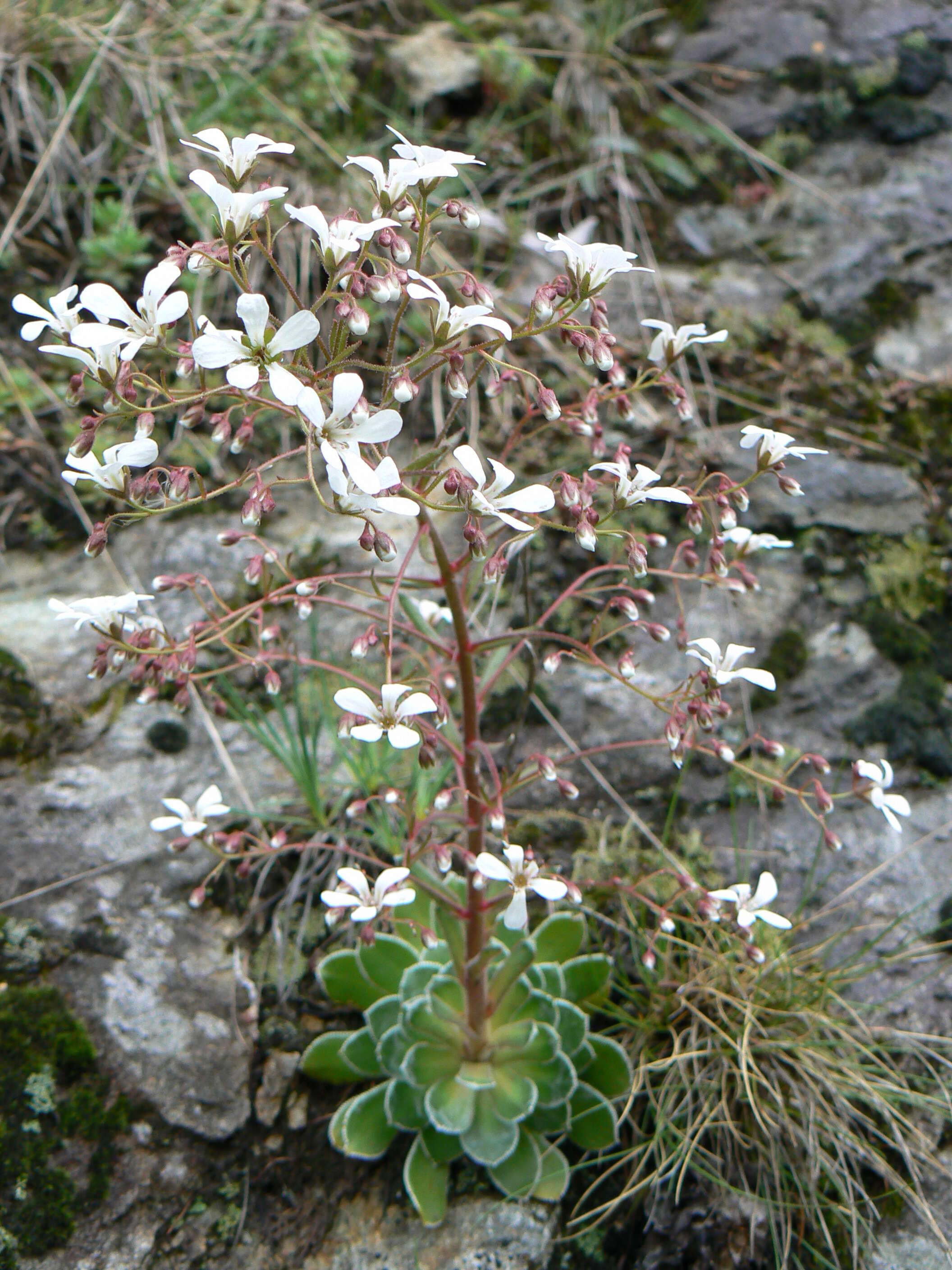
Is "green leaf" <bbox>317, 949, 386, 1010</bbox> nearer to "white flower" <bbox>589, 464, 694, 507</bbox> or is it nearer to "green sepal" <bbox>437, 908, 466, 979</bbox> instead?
"green sepal" <bbox>437, 908, 466, 979</bbox>

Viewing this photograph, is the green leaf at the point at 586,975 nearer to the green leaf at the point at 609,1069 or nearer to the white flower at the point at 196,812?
the green leaf at the point at 609,1069

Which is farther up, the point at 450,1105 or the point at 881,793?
the point at 881,793

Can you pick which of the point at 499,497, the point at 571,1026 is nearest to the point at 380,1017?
the point at 571,1026

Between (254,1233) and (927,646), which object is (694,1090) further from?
(927,646)

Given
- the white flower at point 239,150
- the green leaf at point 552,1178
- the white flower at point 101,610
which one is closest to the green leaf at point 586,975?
the green leaf at point 552,1178

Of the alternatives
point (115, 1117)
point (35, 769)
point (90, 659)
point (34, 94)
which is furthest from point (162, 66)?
point (115, 1117)

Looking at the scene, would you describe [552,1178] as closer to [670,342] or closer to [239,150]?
[670,342]
